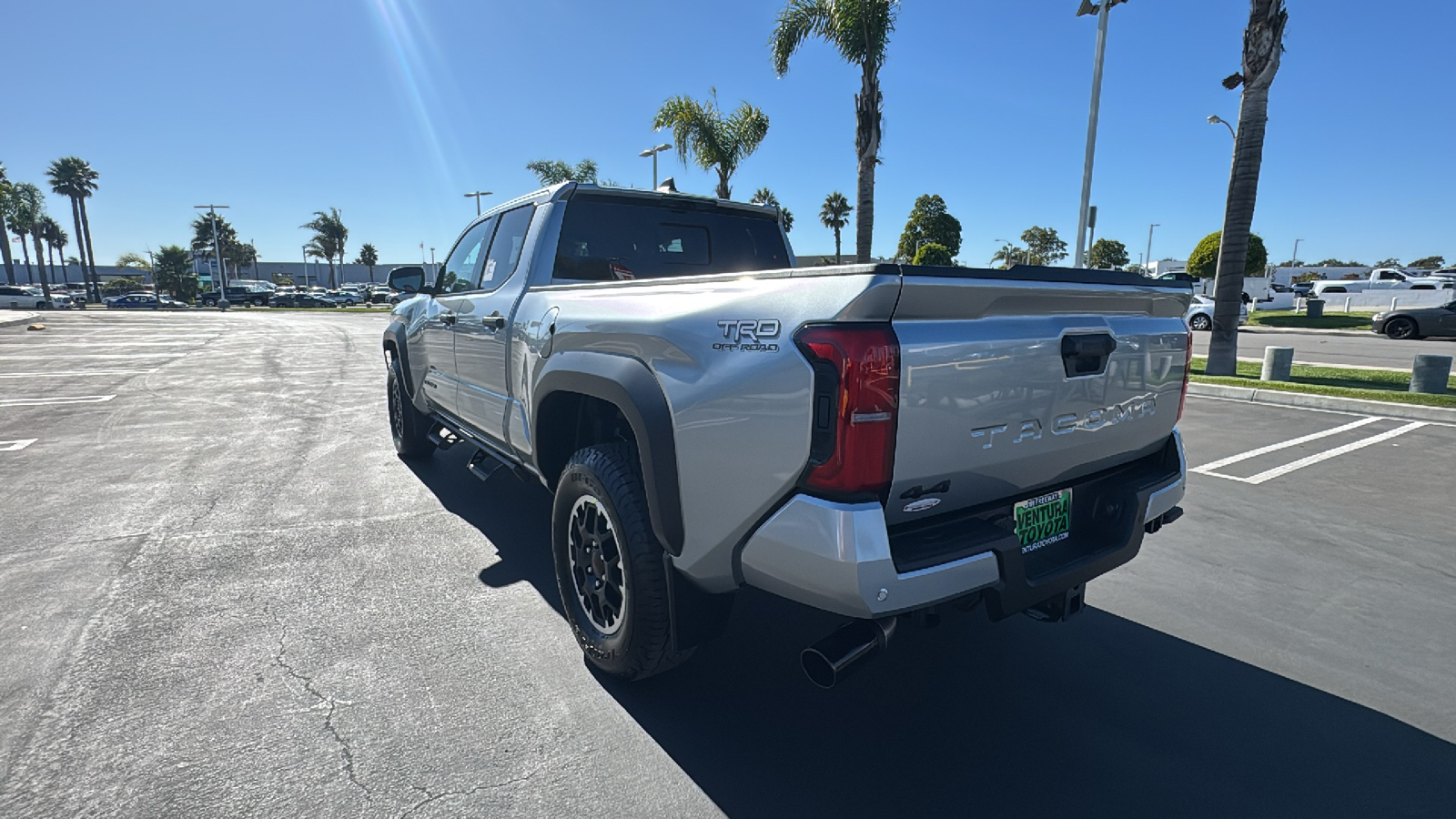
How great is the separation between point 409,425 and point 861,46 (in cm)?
1094

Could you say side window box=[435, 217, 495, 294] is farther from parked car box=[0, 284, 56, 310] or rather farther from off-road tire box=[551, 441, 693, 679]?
parked car box=[0, 284, 56, 310]

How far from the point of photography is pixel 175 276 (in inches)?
2628

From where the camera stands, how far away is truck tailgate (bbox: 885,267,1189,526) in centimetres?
195

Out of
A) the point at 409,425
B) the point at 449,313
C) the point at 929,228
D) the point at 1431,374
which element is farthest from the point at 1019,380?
the point at 929,228

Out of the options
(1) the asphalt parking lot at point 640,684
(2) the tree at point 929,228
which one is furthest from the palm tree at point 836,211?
(1) the asphalt parking lot at point 640,684

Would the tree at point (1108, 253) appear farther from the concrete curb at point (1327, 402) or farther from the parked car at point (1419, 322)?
the concrete curb at point (1327, 402)

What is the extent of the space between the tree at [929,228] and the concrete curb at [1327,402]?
4813cm

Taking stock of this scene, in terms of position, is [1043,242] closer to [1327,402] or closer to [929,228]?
[929,228]

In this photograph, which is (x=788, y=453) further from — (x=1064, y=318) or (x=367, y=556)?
(x=367, y=556)

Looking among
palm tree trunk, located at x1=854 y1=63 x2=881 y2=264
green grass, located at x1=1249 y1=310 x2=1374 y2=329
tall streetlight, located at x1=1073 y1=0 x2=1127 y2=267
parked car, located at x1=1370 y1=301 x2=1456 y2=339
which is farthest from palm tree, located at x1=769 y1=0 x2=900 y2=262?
green grass, located at x1=1249 y1=310 x2=1374 y2=329

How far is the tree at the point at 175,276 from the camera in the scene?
66312 millimetres

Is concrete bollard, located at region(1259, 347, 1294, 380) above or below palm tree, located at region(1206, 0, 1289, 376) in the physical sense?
below

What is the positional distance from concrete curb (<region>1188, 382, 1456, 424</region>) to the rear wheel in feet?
50.1

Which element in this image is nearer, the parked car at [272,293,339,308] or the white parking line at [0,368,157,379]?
the white parking line at [0,368,157,379]
